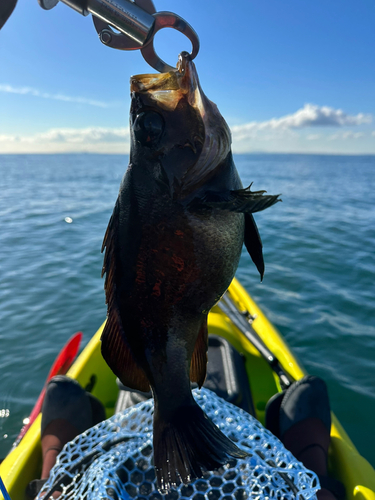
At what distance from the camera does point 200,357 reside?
76.0 inches

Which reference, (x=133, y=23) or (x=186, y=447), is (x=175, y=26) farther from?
(x=186, y=447)

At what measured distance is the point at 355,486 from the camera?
9.49 feet

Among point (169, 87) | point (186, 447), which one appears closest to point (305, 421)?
point (186, 447)

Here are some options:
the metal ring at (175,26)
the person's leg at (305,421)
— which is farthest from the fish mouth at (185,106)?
the person's leg at (305,421)

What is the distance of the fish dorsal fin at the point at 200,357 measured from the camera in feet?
6.27

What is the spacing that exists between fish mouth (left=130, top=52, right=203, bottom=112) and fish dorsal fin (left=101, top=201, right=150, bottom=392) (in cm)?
56

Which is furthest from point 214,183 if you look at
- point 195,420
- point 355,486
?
point 355,486

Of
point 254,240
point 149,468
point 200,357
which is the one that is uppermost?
point 254,240

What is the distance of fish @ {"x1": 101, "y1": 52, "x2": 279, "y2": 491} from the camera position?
161 cm

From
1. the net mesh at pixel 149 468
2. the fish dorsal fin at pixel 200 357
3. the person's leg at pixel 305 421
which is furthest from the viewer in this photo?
the person's leg at pixel 305 421

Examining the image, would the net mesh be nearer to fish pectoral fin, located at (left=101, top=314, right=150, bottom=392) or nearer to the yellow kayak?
fish pectoral fin, located at (left=101, top=314, right=150, bottom=392)

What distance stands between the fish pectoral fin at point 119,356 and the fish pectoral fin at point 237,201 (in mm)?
717

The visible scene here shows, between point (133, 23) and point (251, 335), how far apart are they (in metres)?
4.41

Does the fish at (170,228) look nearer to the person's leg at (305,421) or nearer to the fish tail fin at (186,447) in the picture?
the fish tail fin at (186,447)
